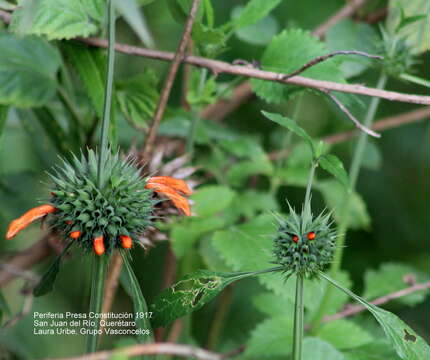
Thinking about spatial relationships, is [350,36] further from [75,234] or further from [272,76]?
[75,234]

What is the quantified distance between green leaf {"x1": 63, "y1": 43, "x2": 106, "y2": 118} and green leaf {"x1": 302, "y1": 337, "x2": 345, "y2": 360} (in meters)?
0.37

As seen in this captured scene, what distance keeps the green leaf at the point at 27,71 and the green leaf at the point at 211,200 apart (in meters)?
0.26

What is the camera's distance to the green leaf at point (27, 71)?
0.75 metres

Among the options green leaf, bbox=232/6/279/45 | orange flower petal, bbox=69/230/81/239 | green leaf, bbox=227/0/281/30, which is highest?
green leaf, bbox=232/6/279/45

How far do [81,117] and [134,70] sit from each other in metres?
0.63

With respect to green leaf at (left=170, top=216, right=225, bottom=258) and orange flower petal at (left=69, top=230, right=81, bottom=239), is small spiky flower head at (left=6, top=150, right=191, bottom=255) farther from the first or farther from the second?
green leaf at (left=170, top=216, right=225, bottom=258)

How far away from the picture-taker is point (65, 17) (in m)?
0.66

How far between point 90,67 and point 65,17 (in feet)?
0.31

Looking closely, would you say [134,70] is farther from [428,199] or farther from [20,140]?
[428,199]

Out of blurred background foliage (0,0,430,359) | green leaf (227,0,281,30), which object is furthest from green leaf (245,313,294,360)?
green leaf (227,0,281,30)

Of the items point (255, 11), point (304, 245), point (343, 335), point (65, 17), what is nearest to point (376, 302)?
point (343, 335)

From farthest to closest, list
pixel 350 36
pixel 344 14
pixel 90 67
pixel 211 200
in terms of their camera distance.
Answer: pixel 344 14 → pixel 350 36 → pixel 211 200 → pixel 90 67

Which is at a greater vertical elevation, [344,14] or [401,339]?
[344,14]

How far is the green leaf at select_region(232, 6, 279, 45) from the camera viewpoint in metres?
0.92
